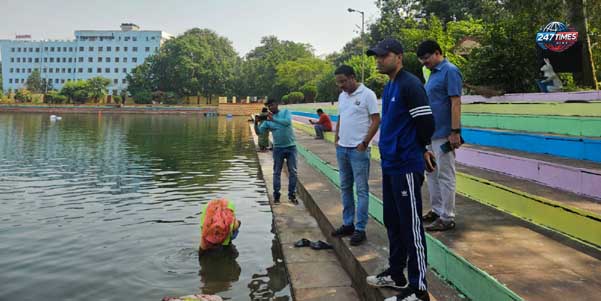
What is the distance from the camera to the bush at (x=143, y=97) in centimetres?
7675

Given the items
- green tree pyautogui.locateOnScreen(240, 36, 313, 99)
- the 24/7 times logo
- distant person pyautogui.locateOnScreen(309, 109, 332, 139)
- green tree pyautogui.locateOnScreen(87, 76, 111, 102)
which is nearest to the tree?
green tree pyautogui.locateOnScreen(87, 76, 111, 102)

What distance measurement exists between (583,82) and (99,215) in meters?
11.6

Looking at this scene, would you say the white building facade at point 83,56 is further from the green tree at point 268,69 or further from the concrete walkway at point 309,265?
the concrete walkway at point 309,265

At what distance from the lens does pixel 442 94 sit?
3990 millimetres

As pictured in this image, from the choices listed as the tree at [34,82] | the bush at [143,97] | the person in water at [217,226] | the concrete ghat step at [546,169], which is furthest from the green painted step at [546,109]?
the tree at [34,82]

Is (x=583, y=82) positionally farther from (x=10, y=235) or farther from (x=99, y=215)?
(x=10, y=235)

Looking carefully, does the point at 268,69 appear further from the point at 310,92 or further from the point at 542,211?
the point at 542,211

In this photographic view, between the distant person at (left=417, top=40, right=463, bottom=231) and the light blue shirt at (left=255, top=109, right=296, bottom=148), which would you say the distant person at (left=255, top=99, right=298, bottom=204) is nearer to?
the light blue shirt at (left=255, top=109, right=296, bottom=148)

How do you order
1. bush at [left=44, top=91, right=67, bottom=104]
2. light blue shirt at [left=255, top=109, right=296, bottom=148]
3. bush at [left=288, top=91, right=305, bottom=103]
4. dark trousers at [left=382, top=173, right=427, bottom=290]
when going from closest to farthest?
dark trousers at [left=382, top=173, right=427, bottom=290]
light blue shirt at [left=255, top=109, right=296, bottom=148]
bush at [left=288, top=91, right=305, bottom=103]
bush at [left=44, top=91, right=67, bottom=104]

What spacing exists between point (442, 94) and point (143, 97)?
78.8 metres

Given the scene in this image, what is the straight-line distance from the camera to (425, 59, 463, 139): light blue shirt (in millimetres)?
3928

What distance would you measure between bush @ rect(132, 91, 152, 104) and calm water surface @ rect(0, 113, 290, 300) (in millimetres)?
65889

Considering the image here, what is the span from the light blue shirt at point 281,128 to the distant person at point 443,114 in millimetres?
3504

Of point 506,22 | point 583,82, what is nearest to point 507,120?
point 583,82
